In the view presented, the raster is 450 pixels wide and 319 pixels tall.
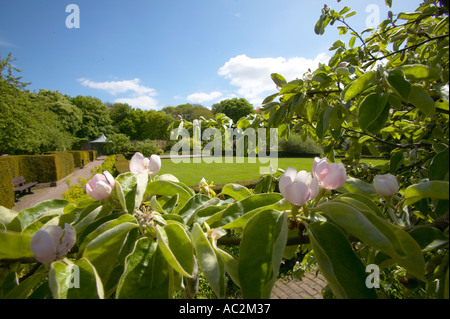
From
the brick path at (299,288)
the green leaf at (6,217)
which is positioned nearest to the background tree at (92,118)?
the brick path at (299,288)

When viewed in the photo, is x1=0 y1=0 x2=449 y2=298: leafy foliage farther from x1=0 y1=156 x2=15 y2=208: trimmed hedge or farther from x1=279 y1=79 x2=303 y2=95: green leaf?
x1=0 y1=156 x2=15 y2=208: trimmed hedge

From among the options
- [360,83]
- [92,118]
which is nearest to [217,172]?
[360,83]

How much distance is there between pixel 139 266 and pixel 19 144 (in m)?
17.1

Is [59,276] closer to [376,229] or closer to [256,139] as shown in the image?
[376,229]

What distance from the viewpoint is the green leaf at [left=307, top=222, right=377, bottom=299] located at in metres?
0.47

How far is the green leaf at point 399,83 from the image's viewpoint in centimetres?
73

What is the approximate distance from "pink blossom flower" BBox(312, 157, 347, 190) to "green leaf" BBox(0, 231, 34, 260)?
2.39 feet

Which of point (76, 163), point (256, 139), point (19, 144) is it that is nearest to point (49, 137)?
point (76, 163)

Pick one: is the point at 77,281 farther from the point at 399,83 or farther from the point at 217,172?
the point at 217,172

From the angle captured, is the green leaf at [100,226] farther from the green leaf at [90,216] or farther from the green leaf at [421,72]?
the green leaf at [421,72]

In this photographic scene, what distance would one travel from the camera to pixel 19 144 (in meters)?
13.2

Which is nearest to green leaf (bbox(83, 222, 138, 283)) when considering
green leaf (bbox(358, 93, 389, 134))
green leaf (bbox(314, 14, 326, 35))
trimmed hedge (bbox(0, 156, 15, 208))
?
green leaf (bbox(358, 93, 389, 134))

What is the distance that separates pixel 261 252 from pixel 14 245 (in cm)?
54

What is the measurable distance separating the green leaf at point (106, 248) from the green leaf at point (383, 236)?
0.49 metres
